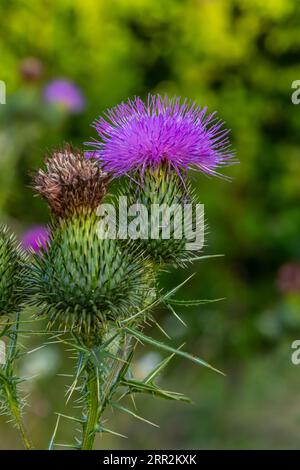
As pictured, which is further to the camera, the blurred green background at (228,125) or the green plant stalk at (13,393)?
the blurred green background at (228,125)

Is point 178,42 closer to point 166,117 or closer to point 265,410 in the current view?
point 265,410

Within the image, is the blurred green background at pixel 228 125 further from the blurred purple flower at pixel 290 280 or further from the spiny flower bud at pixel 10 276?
the spiny flower bud at pixel 10 276

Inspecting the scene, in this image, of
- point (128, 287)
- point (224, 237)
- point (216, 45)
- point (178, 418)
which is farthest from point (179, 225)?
point (216, 45)

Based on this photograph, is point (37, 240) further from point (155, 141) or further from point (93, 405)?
point (93, 405)

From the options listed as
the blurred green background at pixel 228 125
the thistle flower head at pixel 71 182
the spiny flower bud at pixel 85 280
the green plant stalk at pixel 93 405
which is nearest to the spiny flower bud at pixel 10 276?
the spiny flower bud at pixel 85 280

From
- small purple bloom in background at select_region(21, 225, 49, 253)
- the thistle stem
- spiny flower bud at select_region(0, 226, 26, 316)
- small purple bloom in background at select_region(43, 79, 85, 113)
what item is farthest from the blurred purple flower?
the thistle stem

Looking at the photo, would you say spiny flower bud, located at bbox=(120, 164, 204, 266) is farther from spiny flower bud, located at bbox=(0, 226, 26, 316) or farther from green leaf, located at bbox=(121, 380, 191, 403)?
green leaf, located at bbox=(121, 380, 191, 403)

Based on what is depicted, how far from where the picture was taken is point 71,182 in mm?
2730

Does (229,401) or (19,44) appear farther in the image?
(19,44)

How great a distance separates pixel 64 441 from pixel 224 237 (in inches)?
129

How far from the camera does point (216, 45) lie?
865 centimetres

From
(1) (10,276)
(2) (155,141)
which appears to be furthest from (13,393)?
(2) (155,141)

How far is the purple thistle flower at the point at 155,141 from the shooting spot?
2779 millimetres

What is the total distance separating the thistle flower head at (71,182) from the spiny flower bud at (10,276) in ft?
0.71
